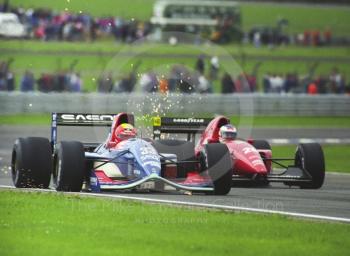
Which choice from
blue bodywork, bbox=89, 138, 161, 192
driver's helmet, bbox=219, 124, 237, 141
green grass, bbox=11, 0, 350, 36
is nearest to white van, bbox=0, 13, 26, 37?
green grass, bbox=11, 0, 350, 36

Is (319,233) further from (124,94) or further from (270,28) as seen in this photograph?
(270,28)

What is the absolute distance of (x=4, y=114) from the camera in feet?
144

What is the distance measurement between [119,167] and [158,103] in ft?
85.1

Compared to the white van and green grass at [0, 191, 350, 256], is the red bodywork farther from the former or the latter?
the white van

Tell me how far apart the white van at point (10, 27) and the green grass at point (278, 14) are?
1521cm

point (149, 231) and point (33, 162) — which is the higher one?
point (33, 162)

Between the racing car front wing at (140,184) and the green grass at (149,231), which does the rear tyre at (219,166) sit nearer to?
the racing car front wing at (140,184)

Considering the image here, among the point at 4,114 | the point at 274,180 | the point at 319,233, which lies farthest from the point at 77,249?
the point at 4,114

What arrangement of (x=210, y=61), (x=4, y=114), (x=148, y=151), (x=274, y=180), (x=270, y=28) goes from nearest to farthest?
(x=148, y=151)
(x=274, y=180)
(x=4, y=114)
(x=210, y=61)
(x=270, y=28)

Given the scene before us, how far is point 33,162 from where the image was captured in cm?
1852

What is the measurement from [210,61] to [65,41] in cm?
691

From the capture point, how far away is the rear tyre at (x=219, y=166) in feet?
59.2

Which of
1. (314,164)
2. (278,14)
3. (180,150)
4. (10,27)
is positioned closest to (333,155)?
(314,164)

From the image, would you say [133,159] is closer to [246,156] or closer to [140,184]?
[140,184]
